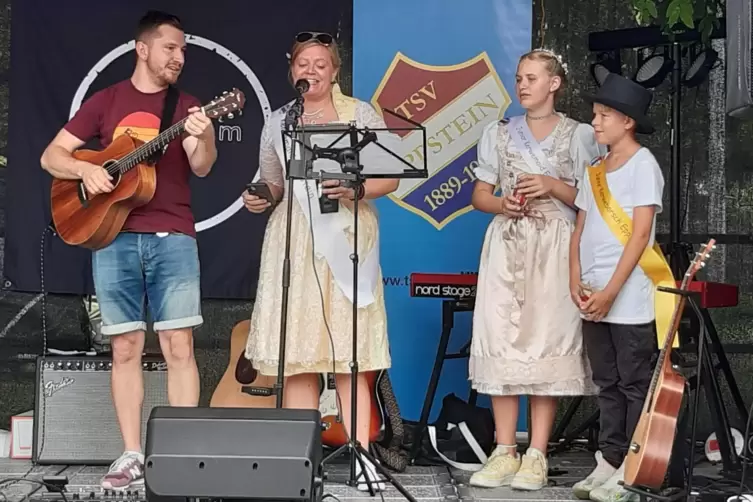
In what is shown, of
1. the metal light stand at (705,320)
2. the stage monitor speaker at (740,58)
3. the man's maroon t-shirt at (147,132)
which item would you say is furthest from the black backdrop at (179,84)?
the stage monitor speaker at (740,58)

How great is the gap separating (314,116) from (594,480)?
5.87 ft

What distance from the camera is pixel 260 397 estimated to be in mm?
4773

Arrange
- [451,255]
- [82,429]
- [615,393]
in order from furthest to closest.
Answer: [451,255] → [82,429] → [615,393]

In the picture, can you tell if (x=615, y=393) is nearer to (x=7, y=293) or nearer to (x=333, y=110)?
(x=333, y=110)

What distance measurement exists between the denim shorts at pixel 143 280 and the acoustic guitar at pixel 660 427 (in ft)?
5.93

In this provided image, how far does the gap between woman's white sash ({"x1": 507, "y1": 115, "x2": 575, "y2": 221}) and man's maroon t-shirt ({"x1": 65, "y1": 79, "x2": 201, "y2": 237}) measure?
4.43 feet

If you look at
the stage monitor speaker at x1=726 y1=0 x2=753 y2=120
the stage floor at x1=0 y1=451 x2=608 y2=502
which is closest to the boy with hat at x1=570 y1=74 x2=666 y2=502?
the stage floor at x1=0 y1=451 x2=608 y2=502

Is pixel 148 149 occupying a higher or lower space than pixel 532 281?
higher

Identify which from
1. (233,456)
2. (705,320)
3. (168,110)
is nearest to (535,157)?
(705,320)

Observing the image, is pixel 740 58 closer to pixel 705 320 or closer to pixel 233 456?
pixel 705 320

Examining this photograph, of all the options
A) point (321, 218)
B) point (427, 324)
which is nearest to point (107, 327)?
point (321, 218)

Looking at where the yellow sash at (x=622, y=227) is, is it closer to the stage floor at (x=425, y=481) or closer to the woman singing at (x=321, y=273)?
the woman singing at (x=321, y=273)

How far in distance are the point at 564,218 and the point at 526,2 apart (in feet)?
4.47

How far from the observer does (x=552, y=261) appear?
428cm
